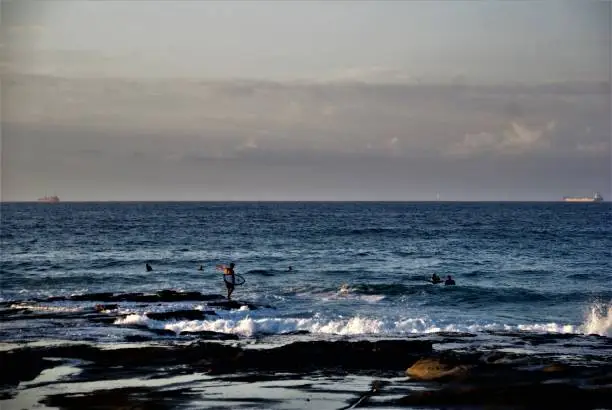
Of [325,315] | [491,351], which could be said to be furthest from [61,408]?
[325,315]

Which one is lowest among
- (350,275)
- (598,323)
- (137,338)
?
(598,323)

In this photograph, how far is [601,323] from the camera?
114ft

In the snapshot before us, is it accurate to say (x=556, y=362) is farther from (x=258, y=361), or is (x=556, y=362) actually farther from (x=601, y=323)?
(x=601, y=323)

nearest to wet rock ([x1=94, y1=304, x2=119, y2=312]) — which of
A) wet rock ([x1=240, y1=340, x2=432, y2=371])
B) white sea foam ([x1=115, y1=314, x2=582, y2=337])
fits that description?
white sea foam ([x1=115, y1=314, x2=582, y2=337])

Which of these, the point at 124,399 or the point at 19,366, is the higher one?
the point at 19,366

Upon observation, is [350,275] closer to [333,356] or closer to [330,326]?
[330,326]

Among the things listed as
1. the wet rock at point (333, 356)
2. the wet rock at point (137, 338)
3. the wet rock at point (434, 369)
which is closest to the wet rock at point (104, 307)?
the wet rock at point (137, 338)

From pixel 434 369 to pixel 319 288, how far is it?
83.7 ft

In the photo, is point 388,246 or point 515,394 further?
point 388,246

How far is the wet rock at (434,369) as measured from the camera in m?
22.2

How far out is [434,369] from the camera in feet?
74.3

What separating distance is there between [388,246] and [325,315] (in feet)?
136

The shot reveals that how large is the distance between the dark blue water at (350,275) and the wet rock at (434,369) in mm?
8689

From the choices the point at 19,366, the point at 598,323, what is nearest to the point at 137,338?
the point at 19,366
